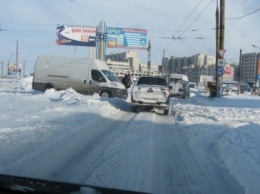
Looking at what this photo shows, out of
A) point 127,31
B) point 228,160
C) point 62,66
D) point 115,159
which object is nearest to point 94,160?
point 115,159

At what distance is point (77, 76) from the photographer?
93.0 ft

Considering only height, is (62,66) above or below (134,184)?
above

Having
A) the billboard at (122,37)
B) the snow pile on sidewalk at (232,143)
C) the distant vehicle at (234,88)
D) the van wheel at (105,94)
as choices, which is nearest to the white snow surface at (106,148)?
the snow pile on sidewalk at (232,143)

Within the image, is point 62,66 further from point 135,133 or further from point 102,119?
point 135,133

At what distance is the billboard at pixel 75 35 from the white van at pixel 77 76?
1027 inches

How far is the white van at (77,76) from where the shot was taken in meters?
27.5

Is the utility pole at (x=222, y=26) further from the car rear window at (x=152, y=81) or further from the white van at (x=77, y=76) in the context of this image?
the car rear window at (x=152, y=81)

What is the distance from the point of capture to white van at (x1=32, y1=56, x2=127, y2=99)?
27516 mm

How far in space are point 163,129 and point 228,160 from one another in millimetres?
5408

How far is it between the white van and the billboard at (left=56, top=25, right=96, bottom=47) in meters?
26.1

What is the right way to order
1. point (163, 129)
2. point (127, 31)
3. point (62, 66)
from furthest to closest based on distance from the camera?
1. point (127, 31)
2. point (62, 66)
3. point (163, 129)

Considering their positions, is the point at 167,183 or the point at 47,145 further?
the point at 47,145

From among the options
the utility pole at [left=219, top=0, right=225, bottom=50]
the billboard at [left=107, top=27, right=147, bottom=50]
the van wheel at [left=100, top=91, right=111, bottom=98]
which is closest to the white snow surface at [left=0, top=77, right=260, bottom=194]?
the van wheel at [left=100, top=91, right=111, bottom=98]

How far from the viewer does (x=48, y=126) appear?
1183 centimetres
